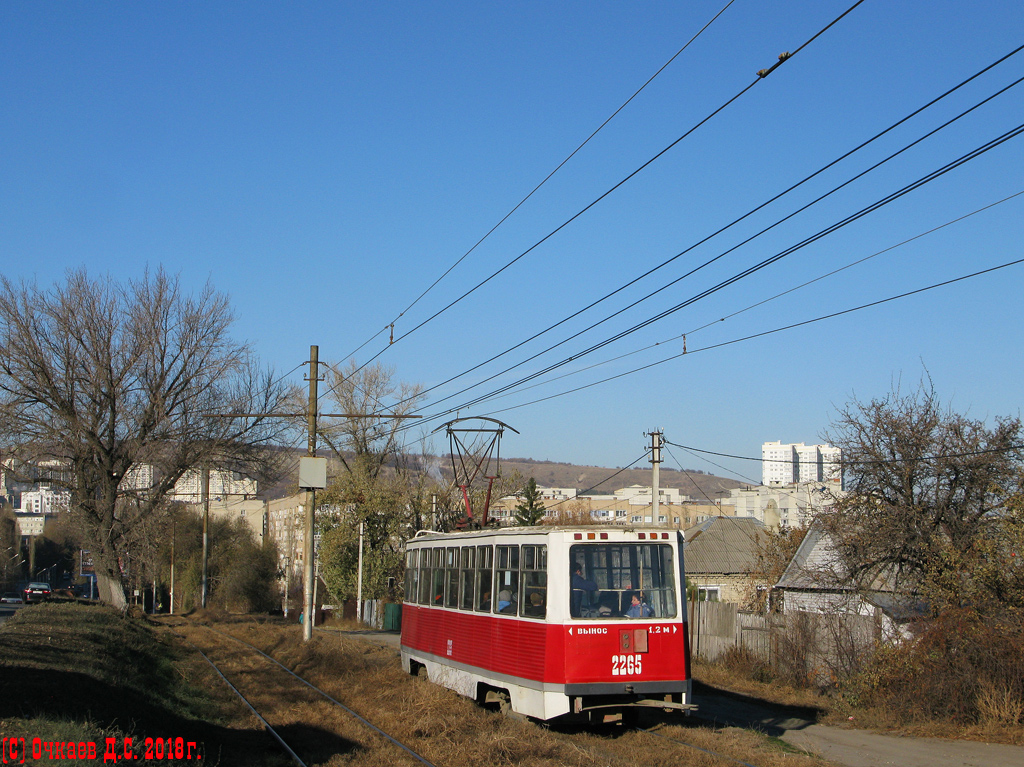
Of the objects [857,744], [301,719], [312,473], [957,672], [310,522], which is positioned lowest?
[857,744]

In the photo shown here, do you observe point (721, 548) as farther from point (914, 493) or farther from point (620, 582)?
A: point (620, 582)

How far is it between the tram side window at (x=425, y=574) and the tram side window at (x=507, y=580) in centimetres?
367

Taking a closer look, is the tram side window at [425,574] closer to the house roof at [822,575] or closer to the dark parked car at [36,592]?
the house roof at [822,575]

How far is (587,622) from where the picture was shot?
11.7m

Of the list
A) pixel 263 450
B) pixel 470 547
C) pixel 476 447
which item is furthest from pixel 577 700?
pixel 263 450

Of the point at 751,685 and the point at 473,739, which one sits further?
the point at 751,685

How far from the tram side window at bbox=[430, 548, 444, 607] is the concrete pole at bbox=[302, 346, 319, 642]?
7.89 metres

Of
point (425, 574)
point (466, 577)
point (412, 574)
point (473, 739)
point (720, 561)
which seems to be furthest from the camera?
point (720, 561)

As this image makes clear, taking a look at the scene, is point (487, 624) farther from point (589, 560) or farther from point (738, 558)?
point (738, 558)

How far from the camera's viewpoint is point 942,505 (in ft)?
57.4

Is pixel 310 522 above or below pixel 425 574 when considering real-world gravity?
above

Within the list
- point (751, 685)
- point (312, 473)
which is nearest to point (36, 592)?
point (312, 473)

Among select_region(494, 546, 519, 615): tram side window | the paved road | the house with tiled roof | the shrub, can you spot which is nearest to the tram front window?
select_region(494, 546, 519, 615): tram side window

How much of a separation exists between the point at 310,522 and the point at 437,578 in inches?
393
